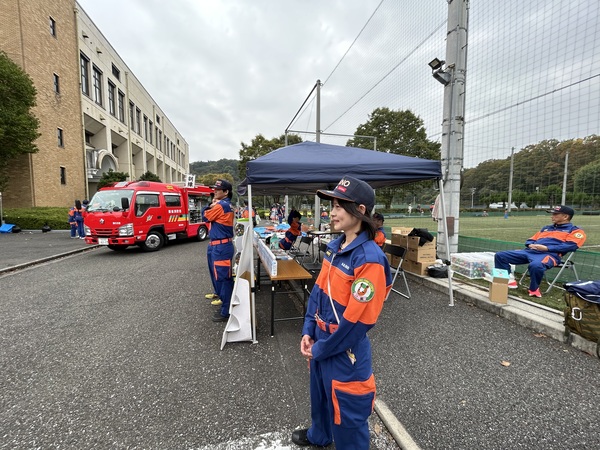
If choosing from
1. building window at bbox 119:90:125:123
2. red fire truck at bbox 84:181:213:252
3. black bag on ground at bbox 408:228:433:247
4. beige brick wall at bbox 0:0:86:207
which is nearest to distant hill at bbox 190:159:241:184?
building window at bbox 119:90:125:123

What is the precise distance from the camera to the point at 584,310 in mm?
2840

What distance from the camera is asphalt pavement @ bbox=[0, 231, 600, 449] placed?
76.4 inches

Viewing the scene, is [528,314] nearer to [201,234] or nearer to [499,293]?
[499,293]

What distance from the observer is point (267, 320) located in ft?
13.0

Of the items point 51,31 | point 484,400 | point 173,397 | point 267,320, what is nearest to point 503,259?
point 484,400

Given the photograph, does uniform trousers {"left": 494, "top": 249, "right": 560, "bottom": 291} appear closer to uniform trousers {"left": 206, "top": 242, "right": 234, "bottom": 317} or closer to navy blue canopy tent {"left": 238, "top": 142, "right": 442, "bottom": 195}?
navy blue canopy tent {"left": 238, "top": 142, "right": 442, "bottom": 195}

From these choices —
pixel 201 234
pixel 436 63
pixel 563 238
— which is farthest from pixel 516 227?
pixel 201 234

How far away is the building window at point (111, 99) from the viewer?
90.9 ft

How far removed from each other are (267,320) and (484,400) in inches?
103

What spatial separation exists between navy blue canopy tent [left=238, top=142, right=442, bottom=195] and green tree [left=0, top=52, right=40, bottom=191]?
55.4ft

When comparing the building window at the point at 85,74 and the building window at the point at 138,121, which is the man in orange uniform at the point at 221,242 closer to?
the building window at the point at 85,74

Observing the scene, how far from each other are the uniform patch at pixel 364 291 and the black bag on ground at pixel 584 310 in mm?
3056

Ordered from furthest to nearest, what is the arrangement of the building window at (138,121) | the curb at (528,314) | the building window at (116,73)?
the building window at (138,121)
the building window at (116,73)
the curb at (528,314)

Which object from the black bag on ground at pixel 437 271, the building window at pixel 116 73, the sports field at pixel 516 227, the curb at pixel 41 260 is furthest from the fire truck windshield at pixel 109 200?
the building window at pixel 116 73
